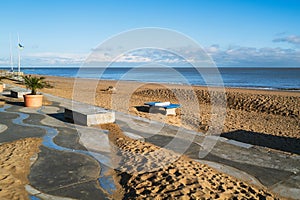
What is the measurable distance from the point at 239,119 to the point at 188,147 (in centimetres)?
680

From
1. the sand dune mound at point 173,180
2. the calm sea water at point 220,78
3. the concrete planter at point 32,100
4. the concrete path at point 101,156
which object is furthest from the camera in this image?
the calm sea water at point 220,78

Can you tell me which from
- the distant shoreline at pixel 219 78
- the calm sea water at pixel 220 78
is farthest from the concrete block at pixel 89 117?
the calm sea water at pixel 220 78

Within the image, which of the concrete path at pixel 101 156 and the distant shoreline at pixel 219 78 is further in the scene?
the distant shoreline at pixel 219 78

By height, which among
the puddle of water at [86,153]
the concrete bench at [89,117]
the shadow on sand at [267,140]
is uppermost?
the concrete bench at [89,117]

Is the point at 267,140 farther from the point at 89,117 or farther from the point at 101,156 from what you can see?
the point at 101,156

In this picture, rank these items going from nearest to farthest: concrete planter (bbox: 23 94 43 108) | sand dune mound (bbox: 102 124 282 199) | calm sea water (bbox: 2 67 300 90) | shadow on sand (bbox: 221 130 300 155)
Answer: sand dune mound (bbox: 102 124 282 199) < shadow on sand (bbox: 221 130 300 155) < concrete planter (bbox: 23 94 43 108) < calm sea water (bbox: 2 67 300 90)

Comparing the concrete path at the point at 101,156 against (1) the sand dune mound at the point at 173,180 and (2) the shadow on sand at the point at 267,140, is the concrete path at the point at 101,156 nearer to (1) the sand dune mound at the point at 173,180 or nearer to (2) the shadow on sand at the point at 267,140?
(1) the sand dune mound at the point at 173,180

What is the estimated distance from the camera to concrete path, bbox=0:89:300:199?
3.80m

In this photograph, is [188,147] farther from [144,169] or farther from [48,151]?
[48,151]

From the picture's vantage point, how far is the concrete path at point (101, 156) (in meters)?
3.80

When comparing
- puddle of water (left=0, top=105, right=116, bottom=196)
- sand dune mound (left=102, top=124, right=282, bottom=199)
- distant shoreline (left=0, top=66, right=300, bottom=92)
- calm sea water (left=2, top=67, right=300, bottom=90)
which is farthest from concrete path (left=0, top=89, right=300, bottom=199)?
calm sea water (left=2, top=67, right=300, bottom=90)

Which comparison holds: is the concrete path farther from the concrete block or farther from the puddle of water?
the concrete block

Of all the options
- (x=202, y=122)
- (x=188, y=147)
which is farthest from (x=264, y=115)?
(x=188, y=147)

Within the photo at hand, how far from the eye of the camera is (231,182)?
12.8 ft
